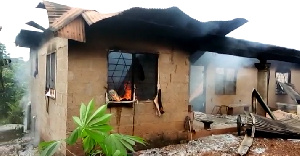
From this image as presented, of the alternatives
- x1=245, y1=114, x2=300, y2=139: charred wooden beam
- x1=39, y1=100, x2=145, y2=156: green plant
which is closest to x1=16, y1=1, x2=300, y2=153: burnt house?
x1=245, y1=114, x2=300, y2=139: charred wooden beam

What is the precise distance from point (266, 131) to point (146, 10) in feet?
19.6

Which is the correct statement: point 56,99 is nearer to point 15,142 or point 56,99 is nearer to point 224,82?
point 15,142

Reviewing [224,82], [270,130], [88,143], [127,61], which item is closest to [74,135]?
[88,143]

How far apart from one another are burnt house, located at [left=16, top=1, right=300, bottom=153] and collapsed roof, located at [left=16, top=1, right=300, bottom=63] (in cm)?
2

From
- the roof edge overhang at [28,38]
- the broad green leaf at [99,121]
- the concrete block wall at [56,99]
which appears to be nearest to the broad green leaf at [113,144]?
the broad green leaf at [99,121]

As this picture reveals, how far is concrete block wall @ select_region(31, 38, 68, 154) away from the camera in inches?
242

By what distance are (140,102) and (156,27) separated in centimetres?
217

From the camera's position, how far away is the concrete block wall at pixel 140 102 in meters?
6.03

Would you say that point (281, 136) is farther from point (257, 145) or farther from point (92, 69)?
point (92, 69)

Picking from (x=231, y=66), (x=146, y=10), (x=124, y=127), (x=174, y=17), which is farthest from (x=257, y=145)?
(x=231, y=66)

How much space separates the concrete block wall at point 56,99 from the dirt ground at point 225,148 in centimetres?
237

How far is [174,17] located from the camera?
19.6 feet

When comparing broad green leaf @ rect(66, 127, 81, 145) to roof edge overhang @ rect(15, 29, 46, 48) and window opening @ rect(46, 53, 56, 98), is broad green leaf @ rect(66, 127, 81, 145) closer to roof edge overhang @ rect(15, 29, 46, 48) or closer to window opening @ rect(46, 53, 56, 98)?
window opening @ rect(46, 53, 56, 98)

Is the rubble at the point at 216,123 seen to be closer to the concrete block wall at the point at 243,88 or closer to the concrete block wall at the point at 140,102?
the concrete block wall at the point at 243,88
